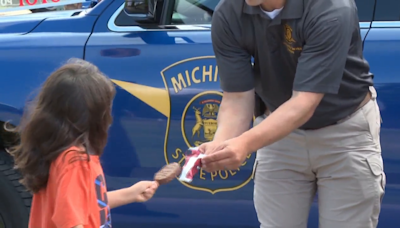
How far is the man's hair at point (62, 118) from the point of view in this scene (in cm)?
190

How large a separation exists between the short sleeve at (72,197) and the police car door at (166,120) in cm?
139

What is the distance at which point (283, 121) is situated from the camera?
226cm

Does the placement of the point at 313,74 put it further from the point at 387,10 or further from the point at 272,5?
the point at 387,10

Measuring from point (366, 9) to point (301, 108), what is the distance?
1227 mm

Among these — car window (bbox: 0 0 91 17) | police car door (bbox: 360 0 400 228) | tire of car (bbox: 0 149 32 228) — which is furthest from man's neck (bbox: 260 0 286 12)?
car window (bbox: 0 0 91 17)

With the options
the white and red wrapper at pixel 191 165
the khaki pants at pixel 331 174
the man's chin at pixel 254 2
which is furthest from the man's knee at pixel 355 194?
the man's chin at pixel 254 2

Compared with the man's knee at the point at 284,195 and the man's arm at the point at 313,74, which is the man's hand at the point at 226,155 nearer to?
the man's arm at the point at 313,74

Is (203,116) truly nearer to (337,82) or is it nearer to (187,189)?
(187,189)

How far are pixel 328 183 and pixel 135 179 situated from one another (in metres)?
1.16

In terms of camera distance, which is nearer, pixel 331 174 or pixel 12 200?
pixel 331 174

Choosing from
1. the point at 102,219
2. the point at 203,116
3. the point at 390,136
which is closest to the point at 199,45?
the point at 203,116

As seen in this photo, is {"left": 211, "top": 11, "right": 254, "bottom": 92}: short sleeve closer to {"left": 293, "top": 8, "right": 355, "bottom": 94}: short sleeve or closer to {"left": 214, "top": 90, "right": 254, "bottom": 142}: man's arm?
{"left": 214, "top": 90, "right": 254, "bottom": 142}: man's arm

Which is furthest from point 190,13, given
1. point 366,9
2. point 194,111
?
point 366,9

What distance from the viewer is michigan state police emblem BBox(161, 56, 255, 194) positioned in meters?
3.23
